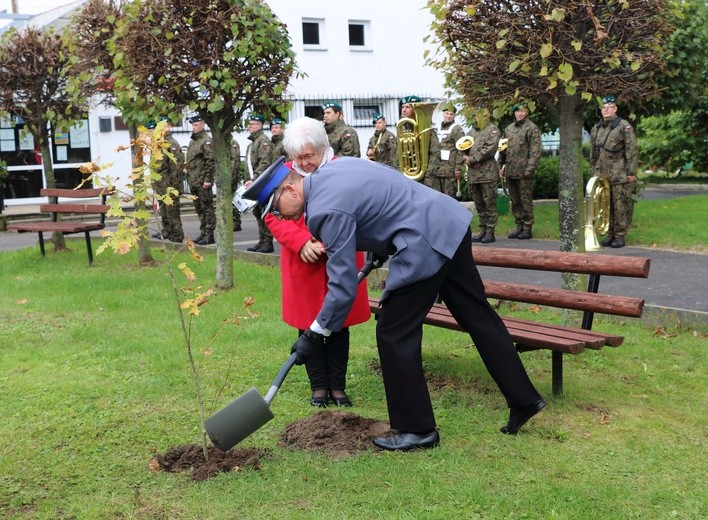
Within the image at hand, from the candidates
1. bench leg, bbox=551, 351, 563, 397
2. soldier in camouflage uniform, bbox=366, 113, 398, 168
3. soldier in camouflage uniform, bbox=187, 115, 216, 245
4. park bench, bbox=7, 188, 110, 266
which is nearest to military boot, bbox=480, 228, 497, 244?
soldier in camouflage uniform, bbox=366, 113, 398, 168

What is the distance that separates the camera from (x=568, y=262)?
5.95 m

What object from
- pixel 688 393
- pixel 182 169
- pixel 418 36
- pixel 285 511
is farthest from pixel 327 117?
pixel 418 36

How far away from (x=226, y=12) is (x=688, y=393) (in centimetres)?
561

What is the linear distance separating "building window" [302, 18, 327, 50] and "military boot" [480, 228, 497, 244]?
606 inches

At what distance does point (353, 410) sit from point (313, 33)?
23729mm

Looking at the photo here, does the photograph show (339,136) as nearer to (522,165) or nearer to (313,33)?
(522,165)

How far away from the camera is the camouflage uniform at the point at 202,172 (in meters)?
15.6

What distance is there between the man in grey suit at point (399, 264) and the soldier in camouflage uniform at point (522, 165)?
29.8ft

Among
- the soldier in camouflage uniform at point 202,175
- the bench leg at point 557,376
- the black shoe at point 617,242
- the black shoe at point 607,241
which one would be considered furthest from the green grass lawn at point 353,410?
the soldier in camouflage uniform at point 202,175

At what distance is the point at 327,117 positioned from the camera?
47.2 ft

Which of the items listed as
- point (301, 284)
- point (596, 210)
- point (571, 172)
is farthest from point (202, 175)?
point (301, 284)

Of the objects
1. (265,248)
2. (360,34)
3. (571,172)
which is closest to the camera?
(571,172)

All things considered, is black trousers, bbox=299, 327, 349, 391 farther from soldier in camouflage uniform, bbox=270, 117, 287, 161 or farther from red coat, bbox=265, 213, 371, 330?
soldier in camouflage uniform, bbox=270, 117, 287, 161

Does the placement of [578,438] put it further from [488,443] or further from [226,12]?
[226,12]
